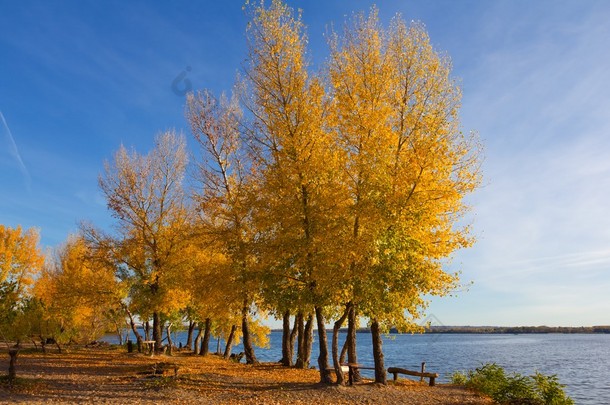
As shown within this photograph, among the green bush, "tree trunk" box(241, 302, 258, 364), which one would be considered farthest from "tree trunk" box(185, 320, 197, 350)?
the green bush

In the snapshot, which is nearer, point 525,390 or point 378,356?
point 525,390

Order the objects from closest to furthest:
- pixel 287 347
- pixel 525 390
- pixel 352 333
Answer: pixel 525 390
pixel 352 333
pixel 287 347

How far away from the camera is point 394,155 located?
16.0 m

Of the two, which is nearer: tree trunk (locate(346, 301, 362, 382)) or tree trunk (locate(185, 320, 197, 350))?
tree trunk (locate(346, 301, 362, 382))

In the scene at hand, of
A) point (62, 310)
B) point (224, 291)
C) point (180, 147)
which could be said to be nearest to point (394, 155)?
point (224, 291)

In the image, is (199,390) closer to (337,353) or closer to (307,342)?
(337,353)

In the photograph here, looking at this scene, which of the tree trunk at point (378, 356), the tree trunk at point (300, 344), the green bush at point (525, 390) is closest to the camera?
the green bush at point (525, 390)

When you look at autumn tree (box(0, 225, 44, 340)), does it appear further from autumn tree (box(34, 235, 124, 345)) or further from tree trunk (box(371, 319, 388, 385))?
tree trunk (box(371, 319, 388, 385))

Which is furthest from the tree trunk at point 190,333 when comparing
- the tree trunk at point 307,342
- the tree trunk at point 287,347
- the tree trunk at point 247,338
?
the tree trunk at point 307,342

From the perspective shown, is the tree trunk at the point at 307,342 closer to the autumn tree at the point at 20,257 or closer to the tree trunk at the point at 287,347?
the tree trunk at the point at 287,347

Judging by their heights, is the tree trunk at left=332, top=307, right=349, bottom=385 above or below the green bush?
above

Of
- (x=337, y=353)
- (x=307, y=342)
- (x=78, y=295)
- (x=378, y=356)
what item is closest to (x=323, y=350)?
(x=337, y=353)

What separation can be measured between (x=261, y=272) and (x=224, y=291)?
2.75 metres

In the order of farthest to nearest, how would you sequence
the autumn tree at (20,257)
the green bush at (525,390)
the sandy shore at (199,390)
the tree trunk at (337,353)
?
the autumn tree at (20,257) → the tree trunk at (337,353) → the green bush at (525,390) → the sandy shore at (199,390)
